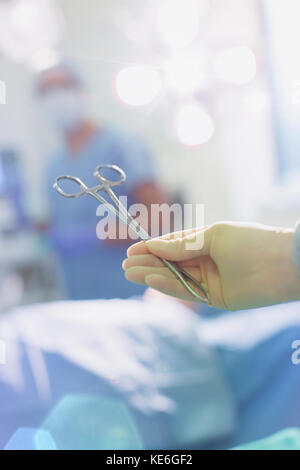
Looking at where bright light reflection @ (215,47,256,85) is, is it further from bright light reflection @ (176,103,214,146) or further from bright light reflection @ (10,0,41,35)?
bright light reflection @ (10,0,41,35)

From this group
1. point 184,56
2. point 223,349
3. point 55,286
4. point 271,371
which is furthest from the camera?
point 184,56

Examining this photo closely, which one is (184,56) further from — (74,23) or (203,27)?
(74,23)

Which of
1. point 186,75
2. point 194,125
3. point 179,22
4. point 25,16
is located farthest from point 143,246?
point 25,16

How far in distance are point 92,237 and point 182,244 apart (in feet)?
0.82

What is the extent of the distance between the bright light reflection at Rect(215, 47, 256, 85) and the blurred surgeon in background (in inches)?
23.2

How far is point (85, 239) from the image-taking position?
749mm

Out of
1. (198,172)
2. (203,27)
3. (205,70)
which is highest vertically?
(203,27)

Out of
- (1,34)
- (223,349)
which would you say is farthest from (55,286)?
(1,34)

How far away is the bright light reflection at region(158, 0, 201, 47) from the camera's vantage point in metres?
2.05

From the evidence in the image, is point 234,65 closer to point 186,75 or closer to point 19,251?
point 186,75

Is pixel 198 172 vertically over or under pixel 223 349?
over

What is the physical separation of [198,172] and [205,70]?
479 millimetres

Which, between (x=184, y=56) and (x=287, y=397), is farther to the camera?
(x=184, y=56)

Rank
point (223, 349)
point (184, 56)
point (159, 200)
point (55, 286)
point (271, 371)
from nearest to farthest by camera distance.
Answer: point (159, 200)
point (271, 371)
point (223, 349)
point (55, 286)
point (184, 56)
